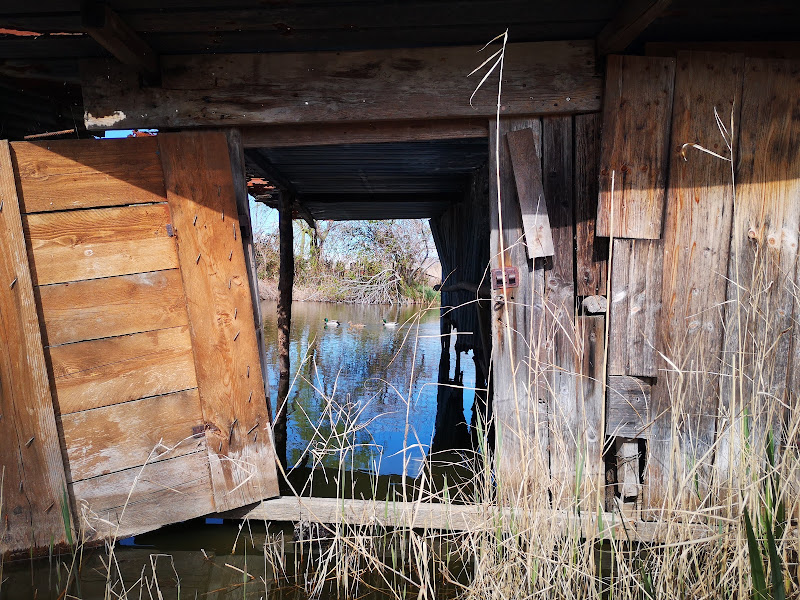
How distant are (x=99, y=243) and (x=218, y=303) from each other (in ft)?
2.28

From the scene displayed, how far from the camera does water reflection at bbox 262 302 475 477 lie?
7.97 feet

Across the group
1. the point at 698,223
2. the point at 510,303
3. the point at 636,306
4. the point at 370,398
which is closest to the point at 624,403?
the point at 636,306

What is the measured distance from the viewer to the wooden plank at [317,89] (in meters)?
2.98

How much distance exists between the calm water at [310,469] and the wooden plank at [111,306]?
37.1 inches

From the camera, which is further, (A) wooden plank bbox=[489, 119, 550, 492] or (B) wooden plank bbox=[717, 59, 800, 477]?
(A) wooden plank bbox=[489, 119, 550, 492]

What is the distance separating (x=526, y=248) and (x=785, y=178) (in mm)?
1346

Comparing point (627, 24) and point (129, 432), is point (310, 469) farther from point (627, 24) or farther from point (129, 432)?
point (627, 24)

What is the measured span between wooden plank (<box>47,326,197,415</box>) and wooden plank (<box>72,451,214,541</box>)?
401 millimetres

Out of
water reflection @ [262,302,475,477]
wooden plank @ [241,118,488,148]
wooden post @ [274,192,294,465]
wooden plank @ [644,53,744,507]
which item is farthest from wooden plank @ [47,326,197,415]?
wooden post @ [274,192,294,465]

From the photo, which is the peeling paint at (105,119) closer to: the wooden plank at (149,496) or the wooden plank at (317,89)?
the wooden plank at (317,89)

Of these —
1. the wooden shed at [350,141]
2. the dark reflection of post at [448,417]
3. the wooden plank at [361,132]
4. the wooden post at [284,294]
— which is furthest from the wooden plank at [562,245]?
the wooden post at [284,294]

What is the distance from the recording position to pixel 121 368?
9.91 ft

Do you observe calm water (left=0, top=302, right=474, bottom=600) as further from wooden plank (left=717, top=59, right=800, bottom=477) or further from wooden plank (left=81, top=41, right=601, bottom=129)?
wooden plank (left=717, top=59, right=800, bottom=477)

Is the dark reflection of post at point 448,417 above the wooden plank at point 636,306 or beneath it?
beneath
